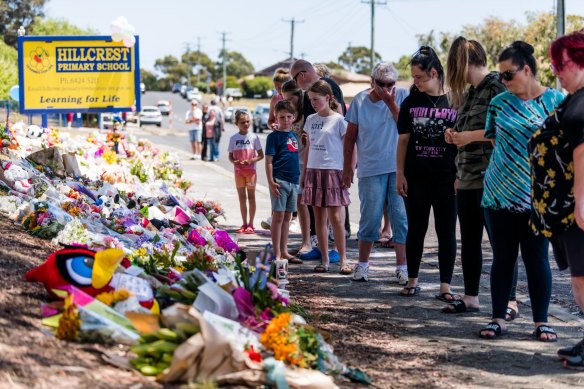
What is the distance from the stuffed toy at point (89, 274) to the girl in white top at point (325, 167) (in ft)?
11.7

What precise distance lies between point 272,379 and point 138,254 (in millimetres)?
2793

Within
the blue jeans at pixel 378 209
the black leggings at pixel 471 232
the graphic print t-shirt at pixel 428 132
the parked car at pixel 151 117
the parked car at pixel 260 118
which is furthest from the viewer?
the parked car at pixel 151 117

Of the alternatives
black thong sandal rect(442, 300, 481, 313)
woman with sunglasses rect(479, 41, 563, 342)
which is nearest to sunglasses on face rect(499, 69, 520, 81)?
woman with sunglasses rect(479, 41, 563, 342)

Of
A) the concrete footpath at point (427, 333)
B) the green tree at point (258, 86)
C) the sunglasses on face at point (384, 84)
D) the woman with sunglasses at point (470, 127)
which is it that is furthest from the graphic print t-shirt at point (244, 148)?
the green tree at point (258, 86)

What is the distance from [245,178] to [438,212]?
4.73 metres

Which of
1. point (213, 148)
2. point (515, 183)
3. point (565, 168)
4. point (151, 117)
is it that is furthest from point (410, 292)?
point (151, 117)

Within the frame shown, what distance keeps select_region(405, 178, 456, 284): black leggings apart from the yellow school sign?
36.5ft

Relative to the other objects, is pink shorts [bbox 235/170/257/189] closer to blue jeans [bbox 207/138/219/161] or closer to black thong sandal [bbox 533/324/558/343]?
black thong sandal [bbox 533/324/558/343]

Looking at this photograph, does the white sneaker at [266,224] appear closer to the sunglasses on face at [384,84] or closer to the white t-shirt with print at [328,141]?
the white t-shirt with print at [328,141]

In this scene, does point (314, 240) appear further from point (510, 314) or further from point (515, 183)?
point (515, 183)

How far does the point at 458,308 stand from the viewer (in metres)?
7.30

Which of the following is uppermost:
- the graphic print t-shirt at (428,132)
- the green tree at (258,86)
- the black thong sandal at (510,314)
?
the green tree at (258,86)

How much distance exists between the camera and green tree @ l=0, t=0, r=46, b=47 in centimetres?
8662

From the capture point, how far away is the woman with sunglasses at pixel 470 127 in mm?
6988
